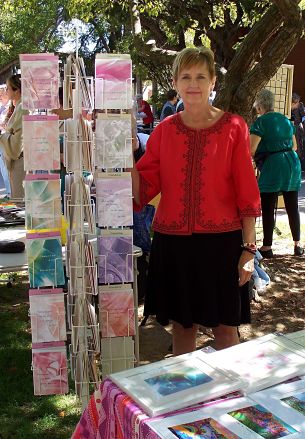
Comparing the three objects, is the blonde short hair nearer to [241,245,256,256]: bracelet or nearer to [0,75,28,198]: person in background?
[241,245,256,256]: bracelet

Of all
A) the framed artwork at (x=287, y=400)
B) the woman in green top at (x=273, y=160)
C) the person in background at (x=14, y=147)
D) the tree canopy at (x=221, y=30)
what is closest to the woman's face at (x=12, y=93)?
the person in background at (x=14, y=147)

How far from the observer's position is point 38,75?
2.27 metres

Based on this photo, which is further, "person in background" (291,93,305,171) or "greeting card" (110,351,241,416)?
"person in background" (291,93,305,171)

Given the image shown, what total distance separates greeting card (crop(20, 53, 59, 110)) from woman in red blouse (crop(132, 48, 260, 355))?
51 cm

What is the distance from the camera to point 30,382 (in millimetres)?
3623

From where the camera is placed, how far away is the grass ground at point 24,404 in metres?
3.10

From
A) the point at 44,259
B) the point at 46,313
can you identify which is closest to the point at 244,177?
Result: the point at 44,259

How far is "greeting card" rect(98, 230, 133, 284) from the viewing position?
2.46 metres

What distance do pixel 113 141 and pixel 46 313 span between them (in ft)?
2.51

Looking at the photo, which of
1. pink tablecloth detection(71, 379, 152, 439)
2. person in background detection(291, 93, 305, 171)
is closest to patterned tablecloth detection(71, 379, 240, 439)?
pink tablecloth detection(71, 379, 152, 439)

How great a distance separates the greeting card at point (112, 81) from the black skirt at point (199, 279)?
0.63 m

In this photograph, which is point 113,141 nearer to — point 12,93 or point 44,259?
point 44,259

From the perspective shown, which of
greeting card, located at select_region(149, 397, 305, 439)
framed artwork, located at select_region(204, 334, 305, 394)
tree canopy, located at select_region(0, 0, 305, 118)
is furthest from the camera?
tree canopy, located at select_region(0, 0, 305, 118)

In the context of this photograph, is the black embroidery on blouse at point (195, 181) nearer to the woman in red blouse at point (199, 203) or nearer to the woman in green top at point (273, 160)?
the woman in red blouse at point (199, 203)
